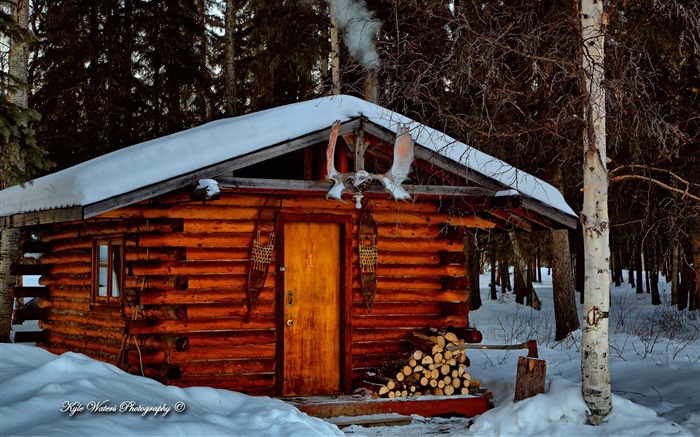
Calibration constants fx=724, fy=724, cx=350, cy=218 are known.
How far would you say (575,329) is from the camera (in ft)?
57.3

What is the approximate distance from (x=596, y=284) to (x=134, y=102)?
15.2m

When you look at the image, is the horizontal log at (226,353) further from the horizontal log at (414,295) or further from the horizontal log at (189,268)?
the horizontal log at (414,295)

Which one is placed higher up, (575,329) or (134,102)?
(134,102)

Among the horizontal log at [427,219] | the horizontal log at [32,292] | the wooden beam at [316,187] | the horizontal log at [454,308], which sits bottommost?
the horizontal log at [454,308]

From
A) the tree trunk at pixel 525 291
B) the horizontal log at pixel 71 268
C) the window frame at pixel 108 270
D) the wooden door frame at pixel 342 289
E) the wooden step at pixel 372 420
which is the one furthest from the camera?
the tree trunk at pixel 525 291

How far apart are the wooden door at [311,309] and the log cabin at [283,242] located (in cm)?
2

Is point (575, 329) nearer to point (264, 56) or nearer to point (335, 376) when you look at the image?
point (335, 376)

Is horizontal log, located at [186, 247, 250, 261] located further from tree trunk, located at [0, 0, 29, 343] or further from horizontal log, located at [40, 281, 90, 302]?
tree trunk, located at [0, 0, 29, 343]

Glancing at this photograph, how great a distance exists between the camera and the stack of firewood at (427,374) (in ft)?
35.2

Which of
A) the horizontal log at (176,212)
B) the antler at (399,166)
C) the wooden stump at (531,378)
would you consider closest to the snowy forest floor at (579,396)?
the wooden stump at (531,378)

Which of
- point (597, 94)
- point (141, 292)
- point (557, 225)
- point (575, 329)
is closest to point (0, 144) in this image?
point (141, 292)

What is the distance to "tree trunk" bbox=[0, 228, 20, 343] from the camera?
49.1 ft

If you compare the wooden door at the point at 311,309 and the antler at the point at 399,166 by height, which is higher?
the antler at the point at 399,166

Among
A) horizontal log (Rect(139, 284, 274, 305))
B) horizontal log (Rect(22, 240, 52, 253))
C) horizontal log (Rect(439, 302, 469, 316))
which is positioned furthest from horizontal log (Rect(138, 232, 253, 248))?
horizontal log (Rect(22, 240, 52, 253))
